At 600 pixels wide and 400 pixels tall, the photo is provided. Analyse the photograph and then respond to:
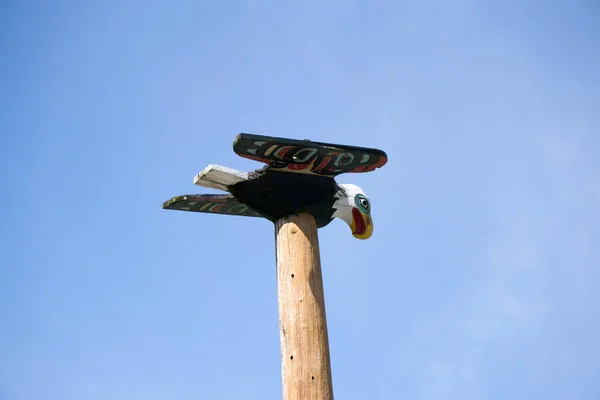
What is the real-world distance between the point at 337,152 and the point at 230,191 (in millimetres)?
820

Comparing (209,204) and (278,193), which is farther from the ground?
(209,204)

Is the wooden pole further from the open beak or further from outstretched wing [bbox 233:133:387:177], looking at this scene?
the open beak

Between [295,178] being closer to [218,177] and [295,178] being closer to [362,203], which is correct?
[218,177]

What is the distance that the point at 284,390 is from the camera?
191 inches

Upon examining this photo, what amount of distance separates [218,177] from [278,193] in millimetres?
435

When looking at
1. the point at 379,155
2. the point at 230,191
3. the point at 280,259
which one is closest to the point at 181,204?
the point at 230,191

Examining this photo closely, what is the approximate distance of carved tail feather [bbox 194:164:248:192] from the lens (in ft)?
17.1

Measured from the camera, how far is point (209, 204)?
5.94m

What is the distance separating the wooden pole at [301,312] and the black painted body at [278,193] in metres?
0.07

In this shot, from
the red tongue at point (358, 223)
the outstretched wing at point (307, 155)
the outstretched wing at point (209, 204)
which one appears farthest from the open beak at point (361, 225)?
the outstretched wing at point (209, 204)

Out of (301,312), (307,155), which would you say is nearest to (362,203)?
(307,155)

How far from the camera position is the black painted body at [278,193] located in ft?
17.6

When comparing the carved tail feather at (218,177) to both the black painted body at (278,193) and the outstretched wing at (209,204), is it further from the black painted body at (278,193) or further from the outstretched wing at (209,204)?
the outstretched wing at (209,204)

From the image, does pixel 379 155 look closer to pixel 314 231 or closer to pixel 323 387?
pixel 314 231
